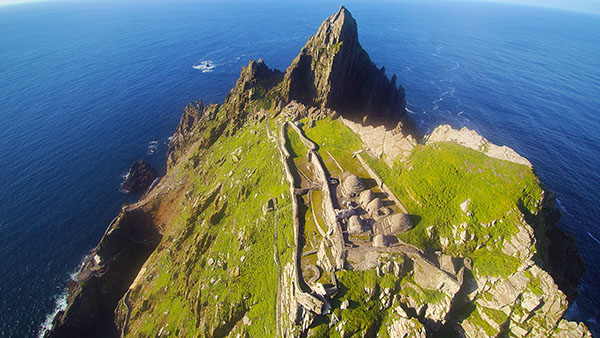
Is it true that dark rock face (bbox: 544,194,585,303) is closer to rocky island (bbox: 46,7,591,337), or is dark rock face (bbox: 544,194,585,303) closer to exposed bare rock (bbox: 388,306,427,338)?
rocky island (bbox: 46,7,591,337)

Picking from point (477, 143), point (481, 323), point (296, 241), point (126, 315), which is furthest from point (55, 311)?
point (477, 143)

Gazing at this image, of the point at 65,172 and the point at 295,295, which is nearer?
the point at 295,295

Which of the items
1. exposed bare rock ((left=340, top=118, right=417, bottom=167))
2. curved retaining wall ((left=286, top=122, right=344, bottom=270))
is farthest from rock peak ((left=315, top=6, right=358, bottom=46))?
curved retaining wall ((left=286, top=122, right=344, bottom=270))

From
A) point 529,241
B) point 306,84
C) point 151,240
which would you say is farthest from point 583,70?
point 151,240

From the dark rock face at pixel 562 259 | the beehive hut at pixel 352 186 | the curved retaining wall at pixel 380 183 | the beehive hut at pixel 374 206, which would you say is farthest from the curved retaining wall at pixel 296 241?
the dark rock face at pixel 562 259

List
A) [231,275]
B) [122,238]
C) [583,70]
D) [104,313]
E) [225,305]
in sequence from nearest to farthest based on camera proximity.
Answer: [225,305]
[231,275]
[104,313]
[122,238]
[583,70]

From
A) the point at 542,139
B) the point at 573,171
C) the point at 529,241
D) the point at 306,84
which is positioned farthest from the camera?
the point at 542,139

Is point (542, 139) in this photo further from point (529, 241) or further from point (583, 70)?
point (583, 70)
